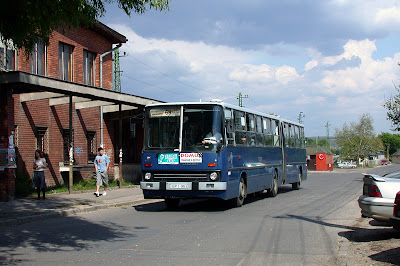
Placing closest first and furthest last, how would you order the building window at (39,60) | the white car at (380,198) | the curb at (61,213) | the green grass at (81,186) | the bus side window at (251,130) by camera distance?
the white car at (380,198) < the curb at (61,213) < the bus side window at (251,130) < the green grass at (81,186) < the building window at (39,60)

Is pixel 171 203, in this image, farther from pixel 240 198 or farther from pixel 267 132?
pixel 267 132

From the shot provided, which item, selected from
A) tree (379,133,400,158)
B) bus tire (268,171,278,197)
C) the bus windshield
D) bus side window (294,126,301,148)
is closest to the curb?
the bus windshield

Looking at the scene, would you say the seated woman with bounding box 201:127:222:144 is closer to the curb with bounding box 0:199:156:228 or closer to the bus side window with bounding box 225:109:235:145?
the bus side window with bounding box 225:109:235:145

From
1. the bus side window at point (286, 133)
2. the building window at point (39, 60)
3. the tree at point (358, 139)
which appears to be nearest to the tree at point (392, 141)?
the tree at point (358, 139)

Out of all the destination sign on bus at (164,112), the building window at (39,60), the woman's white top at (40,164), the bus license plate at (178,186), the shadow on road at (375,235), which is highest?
the building window at (39,60)

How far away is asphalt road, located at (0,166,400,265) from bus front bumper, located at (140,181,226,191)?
0.73 meters

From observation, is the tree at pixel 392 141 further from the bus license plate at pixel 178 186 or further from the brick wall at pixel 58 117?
the bus license plate at pixel 178 186

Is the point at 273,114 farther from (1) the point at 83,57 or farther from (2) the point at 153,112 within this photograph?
(1) the point at 83,57

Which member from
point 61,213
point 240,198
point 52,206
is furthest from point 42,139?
point 240,198

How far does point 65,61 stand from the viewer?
23156 millimetres

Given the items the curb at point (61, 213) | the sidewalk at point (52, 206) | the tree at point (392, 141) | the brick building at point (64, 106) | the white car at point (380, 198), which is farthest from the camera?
the tree at point (392, 141)

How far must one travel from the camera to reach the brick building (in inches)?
619

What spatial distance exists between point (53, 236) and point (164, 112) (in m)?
5.62

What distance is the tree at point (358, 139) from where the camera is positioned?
336ft
